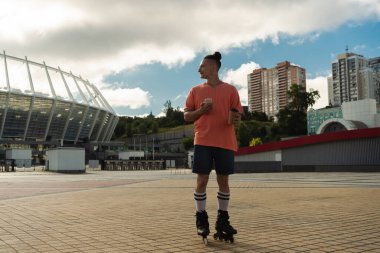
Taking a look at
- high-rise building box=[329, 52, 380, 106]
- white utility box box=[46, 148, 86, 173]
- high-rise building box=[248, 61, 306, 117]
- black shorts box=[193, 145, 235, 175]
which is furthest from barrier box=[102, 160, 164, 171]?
high-rise building box=[248, 61, 306, 117]

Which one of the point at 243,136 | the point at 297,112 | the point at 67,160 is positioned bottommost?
the point at 67,160

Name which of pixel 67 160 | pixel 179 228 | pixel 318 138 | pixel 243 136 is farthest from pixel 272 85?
pixel 179 228

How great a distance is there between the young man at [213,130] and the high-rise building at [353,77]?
105406 millimetres

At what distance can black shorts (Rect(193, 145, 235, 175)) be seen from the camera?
4469 millimetres

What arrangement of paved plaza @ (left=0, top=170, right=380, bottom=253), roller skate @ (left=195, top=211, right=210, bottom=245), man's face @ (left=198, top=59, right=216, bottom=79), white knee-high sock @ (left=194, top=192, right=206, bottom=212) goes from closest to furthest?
1. paved plaza @ (left=0, top=170, right=380, bottom=253)
2. roller skate @ (left=195, top=211, right=210, bottom=245)
3. white knee-high sock @ (left=194, top=192, right=206, bottom=212)
4. man's face @ (left=198, top=59, right=216, bottom=79)

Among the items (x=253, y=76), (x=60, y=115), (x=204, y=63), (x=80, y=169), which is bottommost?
(x=80, y=169)

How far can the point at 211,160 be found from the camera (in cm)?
455

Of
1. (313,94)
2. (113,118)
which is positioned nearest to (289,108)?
(313,94)

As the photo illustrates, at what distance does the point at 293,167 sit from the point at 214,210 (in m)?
32.8

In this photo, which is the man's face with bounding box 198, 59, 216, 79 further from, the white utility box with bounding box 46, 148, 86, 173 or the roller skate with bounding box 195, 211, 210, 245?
the white utility box with bounding box 46, 148, 86, 173

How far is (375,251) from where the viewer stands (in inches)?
144

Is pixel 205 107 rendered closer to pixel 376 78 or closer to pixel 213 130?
pixel 213 130

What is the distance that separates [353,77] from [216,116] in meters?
113

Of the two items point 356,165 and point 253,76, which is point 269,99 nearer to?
point 253,76
